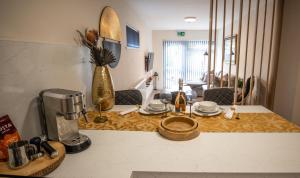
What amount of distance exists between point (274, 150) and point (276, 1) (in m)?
2.69

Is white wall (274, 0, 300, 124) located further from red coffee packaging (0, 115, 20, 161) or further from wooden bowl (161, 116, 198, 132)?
red coffee packaging (0, 115, 20, 161)

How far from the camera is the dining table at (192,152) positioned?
0.78m

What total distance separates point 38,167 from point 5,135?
238mm

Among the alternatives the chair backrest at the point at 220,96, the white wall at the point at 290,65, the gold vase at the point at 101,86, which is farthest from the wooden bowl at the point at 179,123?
the white wall at the point at 290,65

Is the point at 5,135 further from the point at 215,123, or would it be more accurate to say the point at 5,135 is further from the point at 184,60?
the point at 184,60

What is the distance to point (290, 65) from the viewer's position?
2592 millimetres

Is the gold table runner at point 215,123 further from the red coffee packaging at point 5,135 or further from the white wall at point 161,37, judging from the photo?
the white wall at point 161,37

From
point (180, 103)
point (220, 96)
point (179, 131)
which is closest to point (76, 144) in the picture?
point (179, 131)

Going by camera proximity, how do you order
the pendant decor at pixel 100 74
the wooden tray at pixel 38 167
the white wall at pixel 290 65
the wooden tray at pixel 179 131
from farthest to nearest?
the white wall at pixel 290 65 → the pendant decor at pixel 100 74 → the wooden tray at pixel 179 131 → the wooden tray at pixel 38 167

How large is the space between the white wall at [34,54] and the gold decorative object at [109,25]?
438mm

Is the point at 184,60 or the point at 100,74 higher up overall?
the point at 184,60

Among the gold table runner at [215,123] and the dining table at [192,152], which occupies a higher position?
the gold table runner at [215,123]

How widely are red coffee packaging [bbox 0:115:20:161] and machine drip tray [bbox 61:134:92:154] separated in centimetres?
23

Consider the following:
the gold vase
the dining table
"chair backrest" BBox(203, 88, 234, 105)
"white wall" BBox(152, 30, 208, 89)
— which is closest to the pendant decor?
the gold vase
